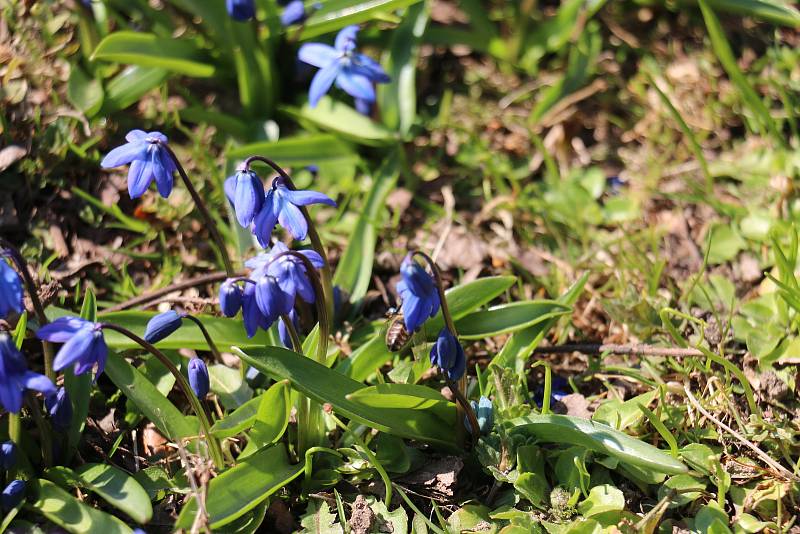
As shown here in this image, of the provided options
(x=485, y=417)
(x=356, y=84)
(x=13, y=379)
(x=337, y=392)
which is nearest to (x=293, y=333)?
(x=337, y=392)

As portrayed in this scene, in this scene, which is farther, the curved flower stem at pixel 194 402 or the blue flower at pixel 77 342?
the curved flower stem at pixel 194 402

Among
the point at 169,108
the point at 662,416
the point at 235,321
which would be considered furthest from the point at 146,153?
the point at 662,416

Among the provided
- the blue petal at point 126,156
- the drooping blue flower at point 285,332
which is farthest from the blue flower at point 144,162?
the drooping blue flower at point 285,332

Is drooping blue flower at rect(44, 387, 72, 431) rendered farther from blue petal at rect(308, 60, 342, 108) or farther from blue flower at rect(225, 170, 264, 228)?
blue petal at rect(308, 60, 342, 108)

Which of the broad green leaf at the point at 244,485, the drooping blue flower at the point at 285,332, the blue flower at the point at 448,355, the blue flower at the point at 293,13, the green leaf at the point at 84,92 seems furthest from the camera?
the blue flower at the point at 293,13

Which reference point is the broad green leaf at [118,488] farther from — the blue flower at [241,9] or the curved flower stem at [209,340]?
the blue flower at [241,9]

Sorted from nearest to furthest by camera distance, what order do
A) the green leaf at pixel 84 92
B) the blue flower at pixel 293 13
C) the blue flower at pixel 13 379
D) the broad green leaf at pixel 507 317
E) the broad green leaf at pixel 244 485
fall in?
the blue flower at pixel 13 379 → the broad green leaf at pixel 244 485 → the broad green leaf at pixel 507 317 → the green leaf at pixel 84 92 → the blue flower at pixel 293 13

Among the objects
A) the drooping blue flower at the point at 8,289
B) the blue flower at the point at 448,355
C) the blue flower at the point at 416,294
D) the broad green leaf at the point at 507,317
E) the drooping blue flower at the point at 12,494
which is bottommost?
the broad green leaf at the point at 507,317
